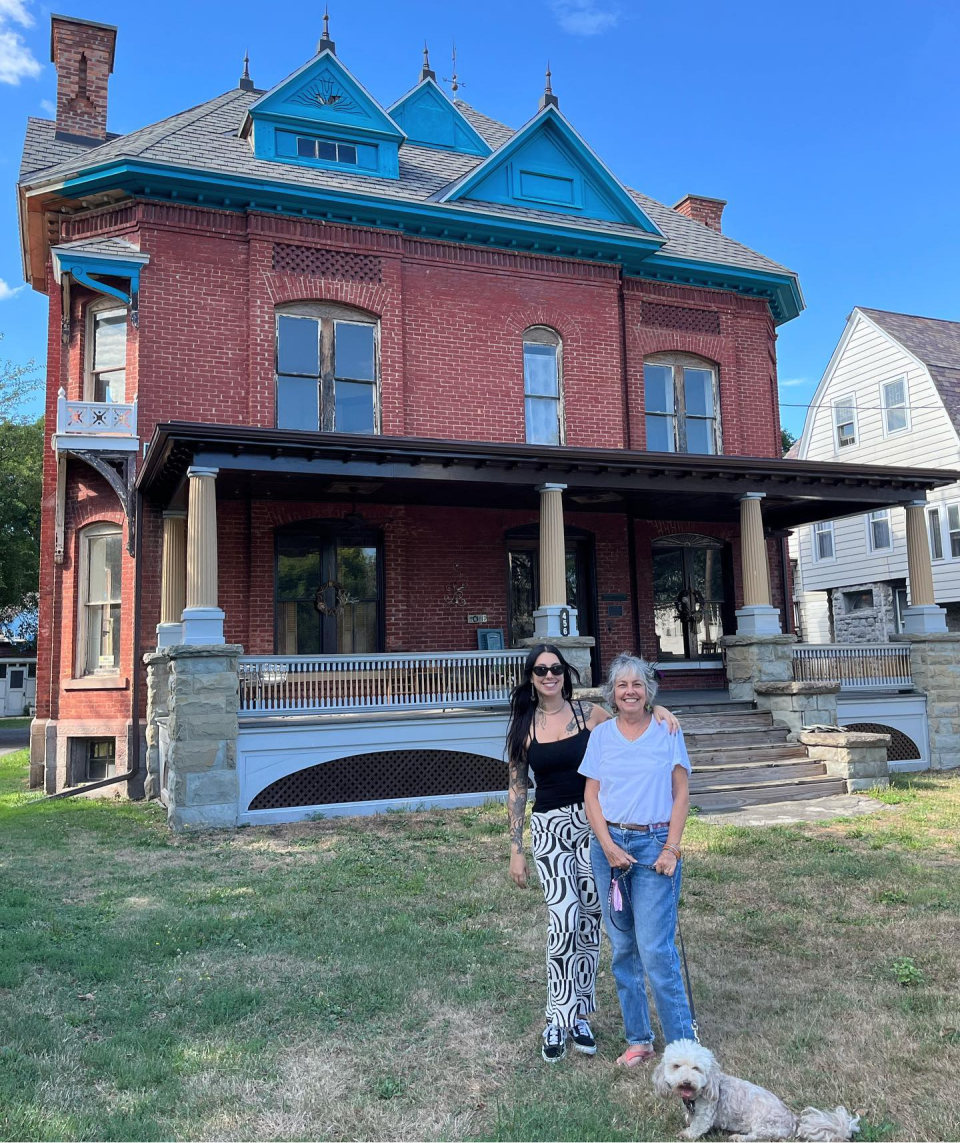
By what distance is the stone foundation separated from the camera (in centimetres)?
1091

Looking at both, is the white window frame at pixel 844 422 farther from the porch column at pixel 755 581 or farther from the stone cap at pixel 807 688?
the stone cap at pixel 807 688

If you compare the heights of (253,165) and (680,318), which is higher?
(253,165)

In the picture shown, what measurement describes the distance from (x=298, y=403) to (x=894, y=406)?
17854 mm

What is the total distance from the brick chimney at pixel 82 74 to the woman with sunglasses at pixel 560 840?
1522cm

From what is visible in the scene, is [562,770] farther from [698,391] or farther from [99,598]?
[698,391]

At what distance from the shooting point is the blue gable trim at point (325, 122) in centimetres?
1468

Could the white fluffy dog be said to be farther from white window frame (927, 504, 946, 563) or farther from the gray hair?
white window frame (927, 504, 946, 563)

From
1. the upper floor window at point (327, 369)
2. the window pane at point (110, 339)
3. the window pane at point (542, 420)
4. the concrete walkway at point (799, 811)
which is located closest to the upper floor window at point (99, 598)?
the window pane at point (110, 339)

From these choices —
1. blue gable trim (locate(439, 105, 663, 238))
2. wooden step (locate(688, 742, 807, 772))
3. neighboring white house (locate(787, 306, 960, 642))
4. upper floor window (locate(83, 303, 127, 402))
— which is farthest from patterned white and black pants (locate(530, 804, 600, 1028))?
neighboring white house (locate(787, 306, 960, 642))

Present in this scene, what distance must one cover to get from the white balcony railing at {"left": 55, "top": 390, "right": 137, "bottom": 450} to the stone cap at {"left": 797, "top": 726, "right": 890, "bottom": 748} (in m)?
9.87

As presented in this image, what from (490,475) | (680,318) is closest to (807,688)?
(490,475)

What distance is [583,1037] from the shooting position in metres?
4.11

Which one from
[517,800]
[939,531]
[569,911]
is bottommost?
[569,911]

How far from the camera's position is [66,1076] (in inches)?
155
